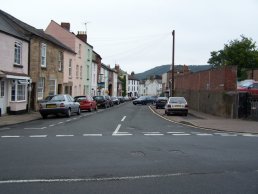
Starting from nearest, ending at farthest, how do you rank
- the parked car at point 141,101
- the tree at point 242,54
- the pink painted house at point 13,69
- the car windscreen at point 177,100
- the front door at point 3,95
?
the front door at point 3,95 → the pink painted house at point 13,69 → the car windscreen at point 177,100 → the parked car at point 141,101 → the tree at point 242,54

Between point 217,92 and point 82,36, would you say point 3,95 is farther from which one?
point 82,36

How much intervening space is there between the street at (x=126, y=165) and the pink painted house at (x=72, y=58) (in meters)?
30.4

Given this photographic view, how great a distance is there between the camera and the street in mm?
7062

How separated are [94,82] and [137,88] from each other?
106600mm

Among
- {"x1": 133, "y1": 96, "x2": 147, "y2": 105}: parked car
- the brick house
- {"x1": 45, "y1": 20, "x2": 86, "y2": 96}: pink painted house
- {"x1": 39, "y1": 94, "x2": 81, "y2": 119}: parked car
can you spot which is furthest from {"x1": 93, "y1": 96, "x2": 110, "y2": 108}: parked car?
{"x1": 133, "y1": 96, "x2": 147, "y2": 105}: parked car

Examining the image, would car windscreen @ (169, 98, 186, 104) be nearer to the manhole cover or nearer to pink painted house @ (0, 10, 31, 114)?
pink painted house @ (0, 10, 31, 114)

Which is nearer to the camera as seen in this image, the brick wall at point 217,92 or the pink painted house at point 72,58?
the brick wall at point 217,92

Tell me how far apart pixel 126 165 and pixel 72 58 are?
37.1 metres

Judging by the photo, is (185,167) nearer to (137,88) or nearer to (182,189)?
(182,189)

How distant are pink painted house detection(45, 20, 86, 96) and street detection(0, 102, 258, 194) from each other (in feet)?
99.6

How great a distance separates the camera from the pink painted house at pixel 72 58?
43.9m

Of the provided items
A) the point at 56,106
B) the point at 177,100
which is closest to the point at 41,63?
the point at 56,106

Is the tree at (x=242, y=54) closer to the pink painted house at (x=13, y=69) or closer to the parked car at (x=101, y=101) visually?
the parked car at (x=101, y=101)

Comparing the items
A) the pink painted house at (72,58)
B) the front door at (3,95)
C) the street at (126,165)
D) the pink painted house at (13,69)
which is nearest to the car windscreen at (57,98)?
the pink painted house at (13,69)
